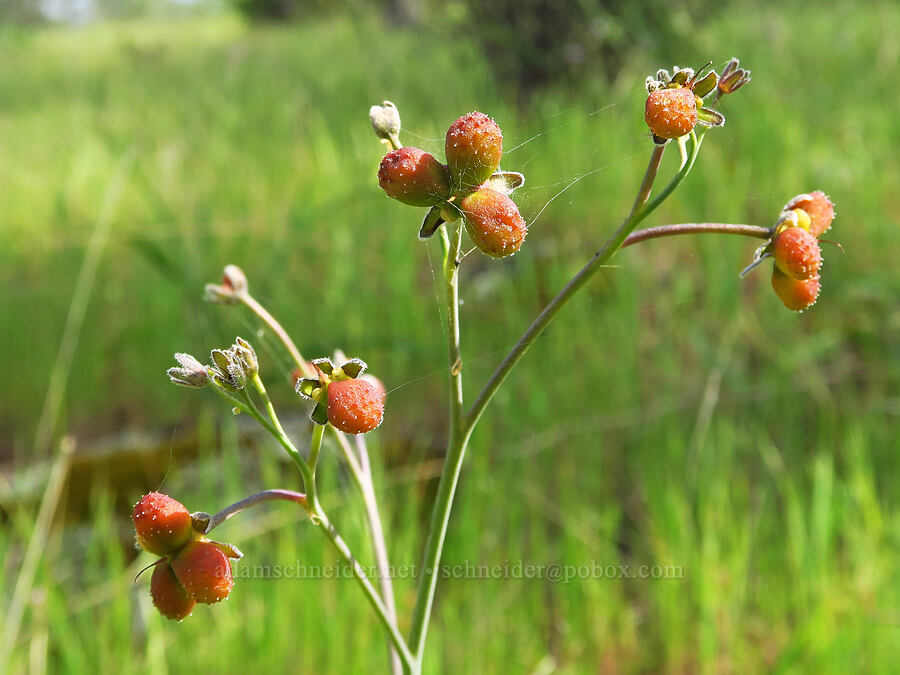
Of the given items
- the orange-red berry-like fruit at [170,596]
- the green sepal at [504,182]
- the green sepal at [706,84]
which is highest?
the green sepal at [706,84]

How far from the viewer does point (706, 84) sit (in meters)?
0.51

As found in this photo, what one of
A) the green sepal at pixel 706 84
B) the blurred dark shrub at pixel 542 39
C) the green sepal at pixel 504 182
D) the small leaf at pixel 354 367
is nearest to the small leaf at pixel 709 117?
the green sepal at pixel 706 84

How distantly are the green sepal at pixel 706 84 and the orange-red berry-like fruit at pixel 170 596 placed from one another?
409 millimetres

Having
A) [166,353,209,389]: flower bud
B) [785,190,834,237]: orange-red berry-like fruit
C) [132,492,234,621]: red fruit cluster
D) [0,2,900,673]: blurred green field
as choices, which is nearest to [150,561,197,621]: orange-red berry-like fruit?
[132,492,234,621]: red fruit cluster

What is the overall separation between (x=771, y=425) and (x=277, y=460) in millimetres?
1167

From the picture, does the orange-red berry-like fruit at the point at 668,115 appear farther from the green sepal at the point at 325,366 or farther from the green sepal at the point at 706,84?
the green sepal at the point at 325,366

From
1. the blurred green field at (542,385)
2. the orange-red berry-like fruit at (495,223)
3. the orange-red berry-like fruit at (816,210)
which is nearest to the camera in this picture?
the orange-red berry-like fruit at (495,223)

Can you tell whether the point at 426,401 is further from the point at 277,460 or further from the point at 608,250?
the point at 608,250

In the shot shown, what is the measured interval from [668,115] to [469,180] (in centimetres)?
11

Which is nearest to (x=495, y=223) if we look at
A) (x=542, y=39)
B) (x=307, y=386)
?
(x=307, y=386)

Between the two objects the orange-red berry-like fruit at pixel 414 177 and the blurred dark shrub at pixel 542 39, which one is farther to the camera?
the blurred dark shrub at pixel 542 39

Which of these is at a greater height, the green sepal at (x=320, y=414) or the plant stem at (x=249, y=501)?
the green sepal at (x=320, y=414)

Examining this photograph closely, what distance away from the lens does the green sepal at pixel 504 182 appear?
0.47 meters

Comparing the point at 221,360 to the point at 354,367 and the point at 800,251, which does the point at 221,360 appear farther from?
the point at 800,251
